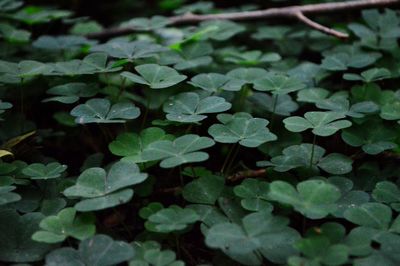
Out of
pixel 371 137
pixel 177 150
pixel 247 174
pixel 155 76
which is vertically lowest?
pixel 247 174

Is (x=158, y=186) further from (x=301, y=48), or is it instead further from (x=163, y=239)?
(x=301, y=48)

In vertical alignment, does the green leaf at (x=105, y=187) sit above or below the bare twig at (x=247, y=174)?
above

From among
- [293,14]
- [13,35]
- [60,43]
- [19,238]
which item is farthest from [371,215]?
[13,35]

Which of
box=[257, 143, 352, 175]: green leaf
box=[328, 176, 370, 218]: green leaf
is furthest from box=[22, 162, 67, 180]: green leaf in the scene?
box=[328, 176, 370, 218]: green leaf

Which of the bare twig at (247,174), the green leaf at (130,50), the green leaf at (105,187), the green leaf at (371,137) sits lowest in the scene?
the bare twig at (247,174)

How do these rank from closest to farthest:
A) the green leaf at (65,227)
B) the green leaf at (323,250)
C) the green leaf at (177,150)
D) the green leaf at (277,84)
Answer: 1. the green leaf at (323,250)
2. the green leaf at (65,227)
3. the green leaf at (177,150)
4. the green leaf at (277,84)

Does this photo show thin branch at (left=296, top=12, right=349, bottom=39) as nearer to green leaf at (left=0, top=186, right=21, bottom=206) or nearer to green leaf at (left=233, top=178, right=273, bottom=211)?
green leaf at (left=233, top=178, right=273, bottom=211)

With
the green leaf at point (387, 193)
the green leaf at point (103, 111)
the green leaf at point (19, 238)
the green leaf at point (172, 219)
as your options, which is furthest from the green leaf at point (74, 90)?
the green leaf at point (387, 193)

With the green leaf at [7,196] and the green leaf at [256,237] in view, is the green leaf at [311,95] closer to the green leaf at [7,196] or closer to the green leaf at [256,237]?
the green leaf at [256,237]

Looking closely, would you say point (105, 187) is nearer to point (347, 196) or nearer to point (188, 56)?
point (347, 196)
